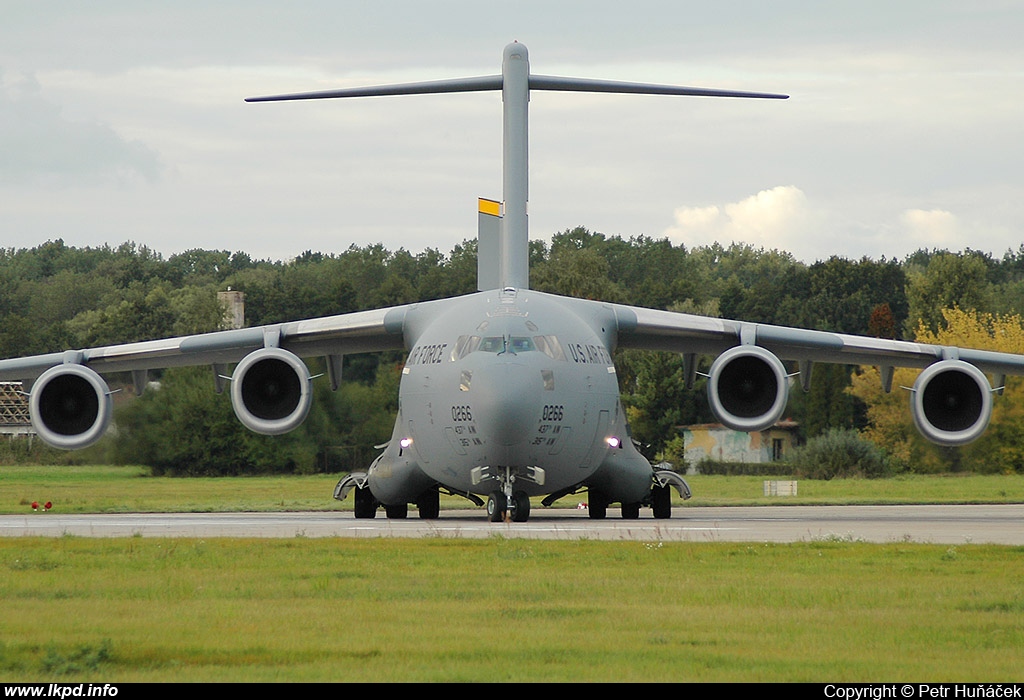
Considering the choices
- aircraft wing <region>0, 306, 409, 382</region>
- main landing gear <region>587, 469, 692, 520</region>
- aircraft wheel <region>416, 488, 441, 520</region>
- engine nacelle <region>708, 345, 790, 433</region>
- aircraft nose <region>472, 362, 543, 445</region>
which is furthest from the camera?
aircraft wing <region>0, 306, 409, 382</region>

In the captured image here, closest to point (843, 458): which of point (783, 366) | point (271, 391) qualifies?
point (783, 366)

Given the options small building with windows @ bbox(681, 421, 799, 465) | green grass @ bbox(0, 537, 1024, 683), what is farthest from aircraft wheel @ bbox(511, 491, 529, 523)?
small building with windows @ bbox(681, 421, 799, 465)

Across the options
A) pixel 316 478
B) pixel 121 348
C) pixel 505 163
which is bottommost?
pixel 316 478

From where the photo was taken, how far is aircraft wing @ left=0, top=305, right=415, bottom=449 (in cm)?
1969

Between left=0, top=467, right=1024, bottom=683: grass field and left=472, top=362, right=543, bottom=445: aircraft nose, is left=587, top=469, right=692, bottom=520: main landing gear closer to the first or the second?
left=472, top=362, right=543, bottom=445: aircraft nose

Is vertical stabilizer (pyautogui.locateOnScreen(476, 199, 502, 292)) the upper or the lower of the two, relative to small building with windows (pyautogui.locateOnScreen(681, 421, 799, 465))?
upper

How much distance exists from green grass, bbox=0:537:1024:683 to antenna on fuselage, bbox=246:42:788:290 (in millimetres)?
8341

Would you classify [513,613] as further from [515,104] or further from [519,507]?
[515,104]

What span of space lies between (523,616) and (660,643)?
1247mm

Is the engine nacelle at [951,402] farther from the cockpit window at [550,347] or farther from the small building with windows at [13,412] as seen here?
the small building with windows at [13,412]

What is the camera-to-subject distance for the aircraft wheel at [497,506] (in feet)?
59.3

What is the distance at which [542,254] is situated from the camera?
229 feet

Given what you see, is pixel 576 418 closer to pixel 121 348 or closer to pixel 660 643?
pixel 121 348
